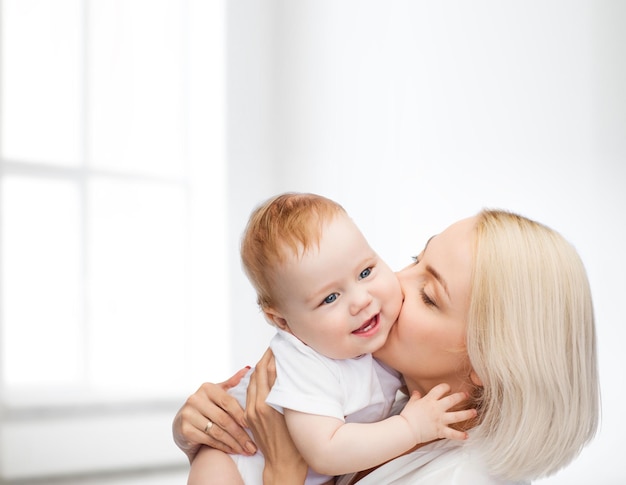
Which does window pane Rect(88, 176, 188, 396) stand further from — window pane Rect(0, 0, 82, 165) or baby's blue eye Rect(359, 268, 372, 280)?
baby's blue eye Rect(359, 268, 372, 280)

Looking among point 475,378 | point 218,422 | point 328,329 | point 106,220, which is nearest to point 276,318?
point 328,329

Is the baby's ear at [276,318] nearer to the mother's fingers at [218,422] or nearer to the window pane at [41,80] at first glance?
the mother's fingers at [218,422]

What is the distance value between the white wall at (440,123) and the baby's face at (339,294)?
6.82ft

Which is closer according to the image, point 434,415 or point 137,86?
point 434,415

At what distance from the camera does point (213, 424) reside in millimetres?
1569

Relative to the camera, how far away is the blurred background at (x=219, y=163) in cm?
342

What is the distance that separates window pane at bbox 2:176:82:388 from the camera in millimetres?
3611

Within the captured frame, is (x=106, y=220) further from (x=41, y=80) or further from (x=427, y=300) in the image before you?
(x=427, y=300)

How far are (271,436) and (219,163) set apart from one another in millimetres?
2823

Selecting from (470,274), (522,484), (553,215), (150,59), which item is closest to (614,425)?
(553,215)

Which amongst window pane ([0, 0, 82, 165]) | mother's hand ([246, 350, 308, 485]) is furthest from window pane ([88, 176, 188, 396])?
mother's hand ([246, 350, 308, 485])

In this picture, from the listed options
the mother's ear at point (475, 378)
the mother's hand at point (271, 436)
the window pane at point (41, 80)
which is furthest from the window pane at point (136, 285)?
the mother's ear at point (475, 378)

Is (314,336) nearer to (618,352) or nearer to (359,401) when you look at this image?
(359,401)

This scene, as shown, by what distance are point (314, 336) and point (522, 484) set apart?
1.62 ft
